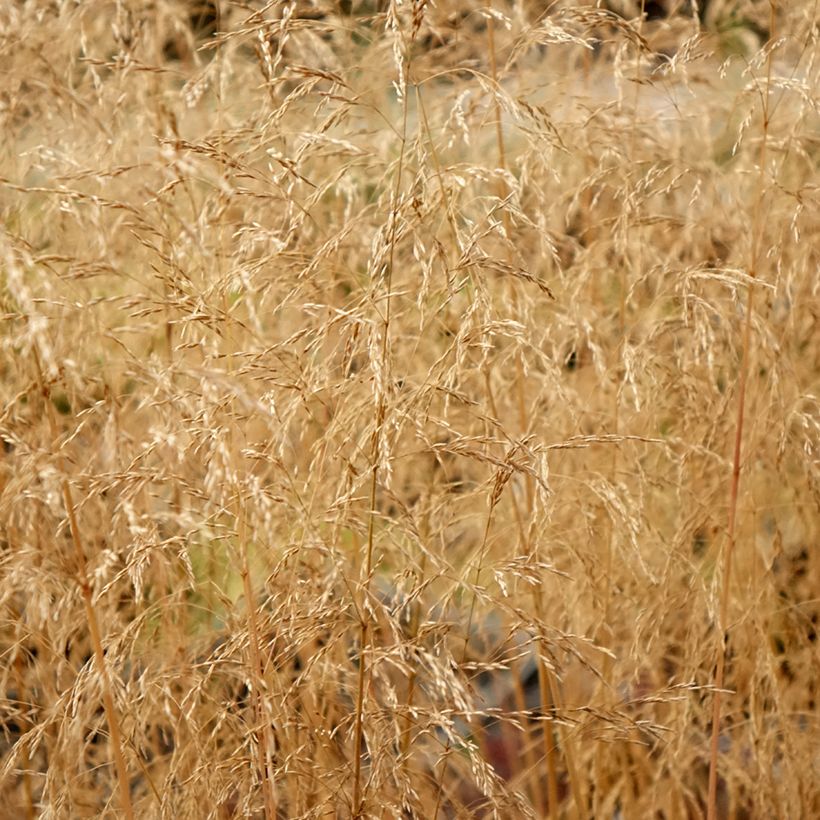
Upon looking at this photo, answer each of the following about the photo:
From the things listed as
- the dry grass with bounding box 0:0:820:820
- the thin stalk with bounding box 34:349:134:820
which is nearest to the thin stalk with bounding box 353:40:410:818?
the dry grass with bounding box 0:0:820:820

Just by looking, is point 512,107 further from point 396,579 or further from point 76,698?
point 76,698

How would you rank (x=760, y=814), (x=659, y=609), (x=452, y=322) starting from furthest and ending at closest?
(x=452, y=322), (x=760, y=814), (x=659, y=609)

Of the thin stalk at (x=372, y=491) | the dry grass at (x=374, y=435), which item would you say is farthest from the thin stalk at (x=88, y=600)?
the thin stalk at (x=372, y=491)

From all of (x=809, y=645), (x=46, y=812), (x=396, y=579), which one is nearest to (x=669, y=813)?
(x=809, y=645)

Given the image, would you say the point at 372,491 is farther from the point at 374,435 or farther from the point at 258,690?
the point at 258,690

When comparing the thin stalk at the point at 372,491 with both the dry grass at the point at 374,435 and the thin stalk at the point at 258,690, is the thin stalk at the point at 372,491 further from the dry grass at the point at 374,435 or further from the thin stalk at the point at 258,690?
the thin stalk at the point at 258,690

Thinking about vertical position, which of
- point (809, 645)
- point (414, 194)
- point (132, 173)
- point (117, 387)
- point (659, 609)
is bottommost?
point (809, 645)

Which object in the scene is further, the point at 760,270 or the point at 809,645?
the point at 760,270


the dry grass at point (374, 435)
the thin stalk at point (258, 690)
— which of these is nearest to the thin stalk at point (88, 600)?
the dry grass at point (374, 435)

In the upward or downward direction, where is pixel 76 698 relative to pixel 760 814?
upward

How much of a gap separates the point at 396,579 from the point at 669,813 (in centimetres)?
95

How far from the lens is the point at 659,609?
1.82 metres

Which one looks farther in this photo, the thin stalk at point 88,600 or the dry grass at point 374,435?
the dry grass at point 374,435

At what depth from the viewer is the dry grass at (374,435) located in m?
1.39
